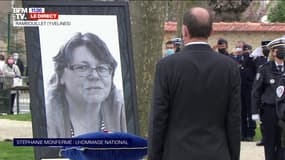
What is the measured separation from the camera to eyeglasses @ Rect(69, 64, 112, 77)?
1007 cm

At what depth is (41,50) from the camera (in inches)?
391

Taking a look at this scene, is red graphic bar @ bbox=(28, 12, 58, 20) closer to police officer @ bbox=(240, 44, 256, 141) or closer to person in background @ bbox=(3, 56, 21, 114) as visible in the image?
police officer @ bbox=(240, 44, 256, 141)

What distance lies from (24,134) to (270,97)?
19.5 feet

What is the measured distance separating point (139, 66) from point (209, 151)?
249 inches

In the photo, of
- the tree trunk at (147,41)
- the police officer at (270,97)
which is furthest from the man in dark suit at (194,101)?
the tree trunk at (147,41)

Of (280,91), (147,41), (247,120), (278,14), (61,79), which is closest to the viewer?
(61,79)

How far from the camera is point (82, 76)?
397 inches

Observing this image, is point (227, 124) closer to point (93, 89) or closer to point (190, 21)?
point (190, 21)

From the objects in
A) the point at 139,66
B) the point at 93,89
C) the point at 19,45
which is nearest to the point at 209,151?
the point at 93,89

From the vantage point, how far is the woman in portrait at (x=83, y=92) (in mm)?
Result: 10019

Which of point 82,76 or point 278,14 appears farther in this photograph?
point 278,14

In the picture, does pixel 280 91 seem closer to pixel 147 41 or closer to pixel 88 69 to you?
pixel 88 69

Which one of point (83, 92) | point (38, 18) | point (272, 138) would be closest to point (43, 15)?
point (38, 18)

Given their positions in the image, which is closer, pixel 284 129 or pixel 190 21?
pixel 190 21
